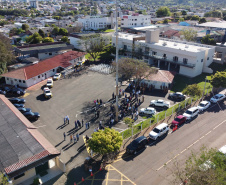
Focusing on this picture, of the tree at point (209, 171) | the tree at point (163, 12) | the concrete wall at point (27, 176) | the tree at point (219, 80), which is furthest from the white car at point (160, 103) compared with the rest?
the tree at point (163, 12)

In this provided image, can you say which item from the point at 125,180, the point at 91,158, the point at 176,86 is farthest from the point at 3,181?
the point at 176,86

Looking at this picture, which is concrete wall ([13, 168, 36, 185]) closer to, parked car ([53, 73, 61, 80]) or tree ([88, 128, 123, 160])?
tree ([88, 128, 123, 160])

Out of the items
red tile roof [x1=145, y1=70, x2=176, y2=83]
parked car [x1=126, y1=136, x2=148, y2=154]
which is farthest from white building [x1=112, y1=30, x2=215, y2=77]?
parked car [x1=126, y1=136, x2=148, y2=154]

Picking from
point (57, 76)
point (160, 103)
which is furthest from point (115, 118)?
point (57, 76)

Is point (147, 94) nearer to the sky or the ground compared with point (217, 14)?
nearer to the ground

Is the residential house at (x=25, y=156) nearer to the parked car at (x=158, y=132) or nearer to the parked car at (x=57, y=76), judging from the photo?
the parked car at (x=158, y=132)

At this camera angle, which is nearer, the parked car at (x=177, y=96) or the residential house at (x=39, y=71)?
the parked car at (x=177, y=96)

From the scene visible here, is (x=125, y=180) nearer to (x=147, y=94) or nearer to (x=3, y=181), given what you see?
(x=3, y=181)
